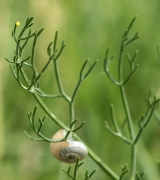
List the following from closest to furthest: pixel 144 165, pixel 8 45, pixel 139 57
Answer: pixel 144 165, pixel 8 45, pixel 139 57

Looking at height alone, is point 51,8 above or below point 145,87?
above

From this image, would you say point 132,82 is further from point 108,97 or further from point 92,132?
point 92,132

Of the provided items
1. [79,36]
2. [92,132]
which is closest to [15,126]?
[92,132]

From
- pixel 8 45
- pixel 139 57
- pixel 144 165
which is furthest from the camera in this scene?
pixel 139 57

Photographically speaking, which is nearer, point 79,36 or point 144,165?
point 144,165

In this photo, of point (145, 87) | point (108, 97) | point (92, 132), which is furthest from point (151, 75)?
point (92, 132)

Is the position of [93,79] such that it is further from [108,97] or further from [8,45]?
[8,45]

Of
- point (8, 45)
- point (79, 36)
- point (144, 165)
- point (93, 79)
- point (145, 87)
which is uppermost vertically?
point (8, 45)
